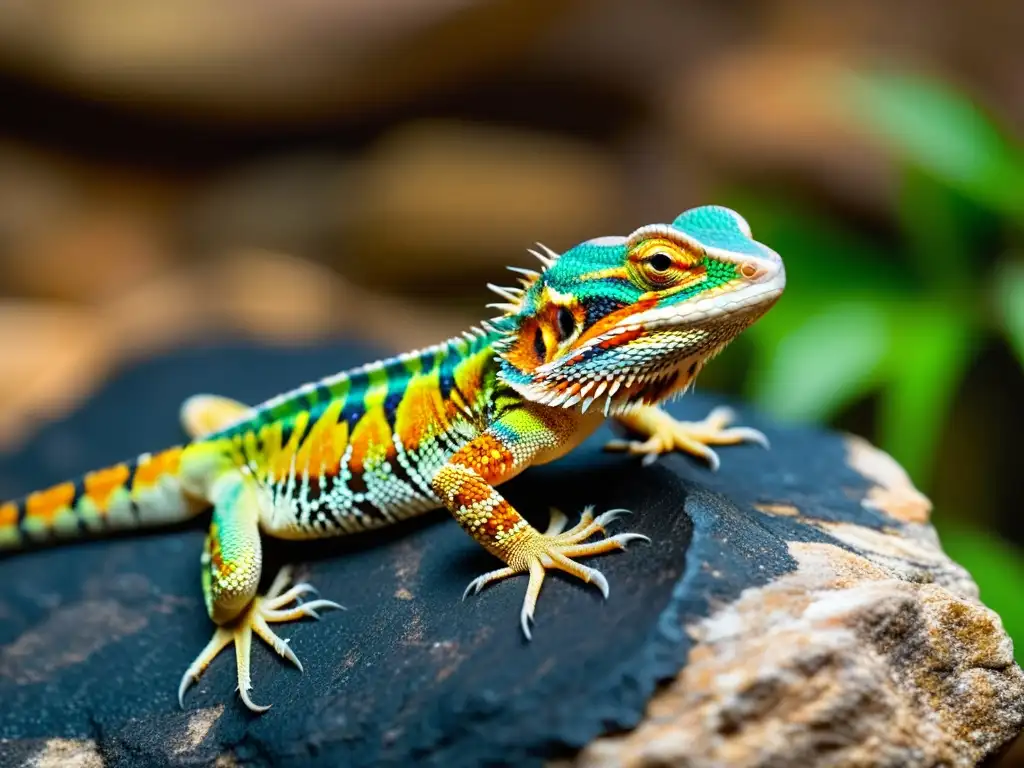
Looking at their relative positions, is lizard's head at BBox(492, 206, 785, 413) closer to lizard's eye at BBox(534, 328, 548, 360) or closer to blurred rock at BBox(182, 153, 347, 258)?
lizard's eye at BBox(534, 328, 548, 360)

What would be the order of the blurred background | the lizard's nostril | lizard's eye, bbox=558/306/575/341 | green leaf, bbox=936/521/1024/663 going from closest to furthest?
the lizard's nostril
lizard's eye, bbox=558/306/575/341
green leaf, bbox=936/521/1024/663
the blurred background

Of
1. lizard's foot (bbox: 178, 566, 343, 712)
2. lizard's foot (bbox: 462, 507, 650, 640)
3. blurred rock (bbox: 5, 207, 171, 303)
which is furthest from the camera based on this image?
blurred rock (bbox: 5, 207, 171, 303)

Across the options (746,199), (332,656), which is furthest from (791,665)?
(746,199)

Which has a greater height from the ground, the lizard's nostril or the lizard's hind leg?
the lizard's nostril

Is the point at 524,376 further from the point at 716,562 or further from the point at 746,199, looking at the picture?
the point at 746,199

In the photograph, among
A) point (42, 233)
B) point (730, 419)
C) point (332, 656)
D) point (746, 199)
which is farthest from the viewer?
point (42, 233)

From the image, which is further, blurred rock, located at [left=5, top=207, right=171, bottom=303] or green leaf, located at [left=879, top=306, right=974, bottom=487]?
blurred rock, located at [left=5, top=207, right=171, bottom=303]

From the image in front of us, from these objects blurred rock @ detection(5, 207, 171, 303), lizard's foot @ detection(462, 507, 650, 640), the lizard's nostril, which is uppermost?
the lizard's nostril

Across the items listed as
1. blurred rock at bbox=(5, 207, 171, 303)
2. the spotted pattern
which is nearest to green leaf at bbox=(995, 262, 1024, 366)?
the spotted pattern
